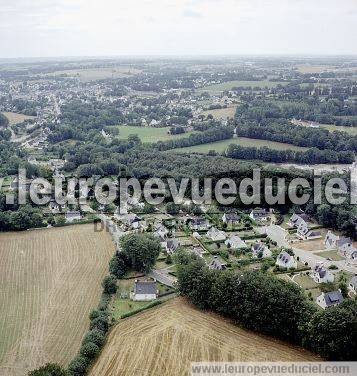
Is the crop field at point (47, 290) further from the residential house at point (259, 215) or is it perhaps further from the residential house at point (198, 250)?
the residential house at point (259, 215)

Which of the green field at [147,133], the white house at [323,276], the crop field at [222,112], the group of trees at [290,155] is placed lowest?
the white house at [323,276]

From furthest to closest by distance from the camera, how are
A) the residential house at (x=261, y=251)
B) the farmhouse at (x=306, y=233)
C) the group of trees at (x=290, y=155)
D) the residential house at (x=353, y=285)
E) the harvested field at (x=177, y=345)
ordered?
1. the group of trees at (x=290, y=155)
2. the farmhouse at (x=306, y=233)
3. the residential house at (x=261, y=251)
4. the residential house at (x=353, y=285)
5. the harvested field at (x=177, y=345)

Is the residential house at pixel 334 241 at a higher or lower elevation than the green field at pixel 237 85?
lower

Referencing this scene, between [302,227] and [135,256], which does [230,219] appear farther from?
[135,256]

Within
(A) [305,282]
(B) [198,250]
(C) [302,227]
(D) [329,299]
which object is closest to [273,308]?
(D) [329,299]

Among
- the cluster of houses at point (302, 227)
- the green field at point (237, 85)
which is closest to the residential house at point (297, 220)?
the cluster of houses at point (302, 227)

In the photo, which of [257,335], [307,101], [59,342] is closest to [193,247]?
[257,335]

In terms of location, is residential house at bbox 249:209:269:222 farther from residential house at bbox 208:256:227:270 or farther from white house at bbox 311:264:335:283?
white house at bbox 311:264:335:283

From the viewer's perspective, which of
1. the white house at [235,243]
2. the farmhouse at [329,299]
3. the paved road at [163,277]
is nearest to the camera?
the farmhouse at [329,299]
